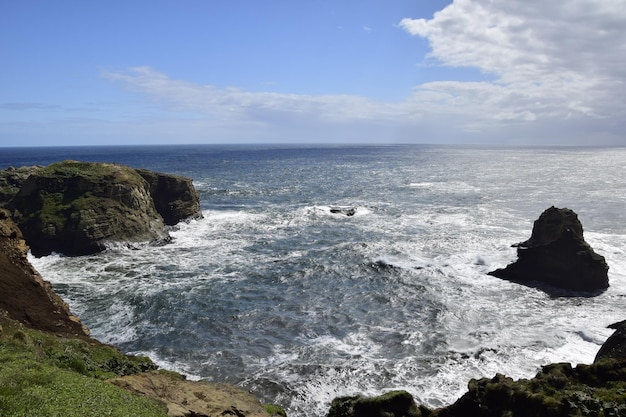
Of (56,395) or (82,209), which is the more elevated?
(82,209)

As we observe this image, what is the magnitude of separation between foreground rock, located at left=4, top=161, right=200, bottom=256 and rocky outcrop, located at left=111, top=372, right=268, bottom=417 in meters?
38.7

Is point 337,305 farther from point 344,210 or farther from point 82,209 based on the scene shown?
point 344,210

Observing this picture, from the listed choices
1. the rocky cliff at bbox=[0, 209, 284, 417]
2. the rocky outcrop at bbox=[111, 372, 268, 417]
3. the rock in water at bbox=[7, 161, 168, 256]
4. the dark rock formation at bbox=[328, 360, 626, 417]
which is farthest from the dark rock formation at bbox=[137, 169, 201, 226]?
the dark rock formation at bbox=[328, 360, 626, 417]

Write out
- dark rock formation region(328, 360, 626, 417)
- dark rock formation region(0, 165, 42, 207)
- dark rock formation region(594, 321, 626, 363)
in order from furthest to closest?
dark rock formation region(0, 165, 42, 207), dark rock formation region(594, 321, 626, 363), dark rock formation region(328, 360, 626, 417)

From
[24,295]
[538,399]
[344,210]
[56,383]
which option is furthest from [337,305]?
[344,210]

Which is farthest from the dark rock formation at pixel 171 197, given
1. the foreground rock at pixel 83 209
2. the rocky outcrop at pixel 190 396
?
the rocky outcrop at pixel 190 396

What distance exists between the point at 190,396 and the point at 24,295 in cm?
1535

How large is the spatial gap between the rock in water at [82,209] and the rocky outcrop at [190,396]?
127 feet

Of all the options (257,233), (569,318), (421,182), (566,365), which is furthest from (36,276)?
(421,182)

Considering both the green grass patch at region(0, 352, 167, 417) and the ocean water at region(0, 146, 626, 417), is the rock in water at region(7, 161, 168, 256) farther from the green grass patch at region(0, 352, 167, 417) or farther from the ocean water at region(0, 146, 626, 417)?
the green grass patch at region(0, 352, 167, 417)

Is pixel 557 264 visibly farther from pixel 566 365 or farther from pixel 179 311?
pixel 179 311

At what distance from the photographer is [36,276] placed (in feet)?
97.9

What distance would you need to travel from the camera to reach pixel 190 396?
19203 mm

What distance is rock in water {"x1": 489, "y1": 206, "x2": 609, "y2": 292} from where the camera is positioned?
42312 mm
